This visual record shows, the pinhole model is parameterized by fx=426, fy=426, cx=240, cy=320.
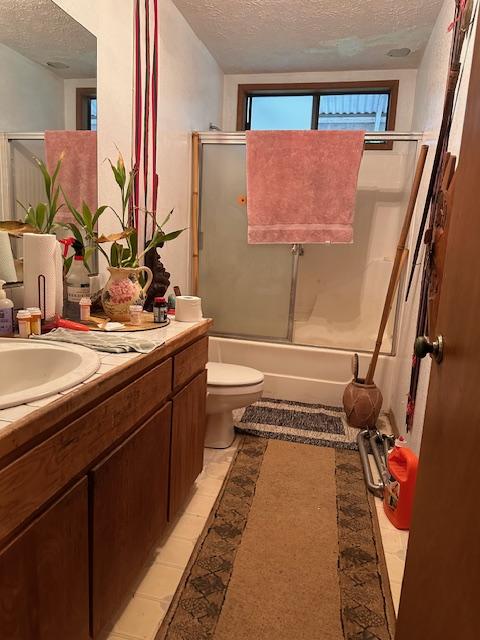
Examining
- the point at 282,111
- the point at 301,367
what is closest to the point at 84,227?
the point at 301,367

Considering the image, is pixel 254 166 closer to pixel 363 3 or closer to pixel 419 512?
pixel 363 3

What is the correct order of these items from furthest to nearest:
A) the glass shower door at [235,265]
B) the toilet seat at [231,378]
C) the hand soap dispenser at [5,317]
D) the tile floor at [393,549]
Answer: the glass shower door at [235,265]
the toilet seat at [231,378]
the tile floor at [393,549]
the hand soap dispenser at [5,317]

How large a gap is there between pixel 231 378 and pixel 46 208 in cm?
119

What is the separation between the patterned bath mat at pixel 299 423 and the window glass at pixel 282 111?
2.23 m

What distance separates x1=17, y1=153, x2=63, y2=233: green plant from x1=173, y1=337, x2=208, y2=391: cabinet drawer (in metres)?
0.65

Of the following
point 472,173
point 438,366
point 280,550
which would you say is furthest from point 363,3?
point 280,550

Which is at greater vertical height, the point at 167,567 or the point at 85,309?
the point at 85,309

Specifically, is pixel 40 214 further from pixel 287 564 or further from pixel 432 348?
pixel 287 564

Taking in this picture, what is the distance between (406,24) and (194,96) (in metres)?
1.34

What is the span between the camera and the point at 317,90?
11.1ft

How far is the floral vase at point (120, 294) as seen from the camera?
1588mm

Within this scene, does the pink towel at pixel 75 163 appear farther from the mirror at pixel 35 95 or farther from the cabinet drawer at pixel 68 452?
the cabinet drawer at pixel 68 452

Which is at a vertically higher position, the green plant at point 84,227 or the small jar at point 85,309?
the green plant at point 84,227

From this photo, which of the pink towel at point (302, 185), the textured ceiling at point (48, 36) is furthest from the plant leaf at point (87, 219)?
the pink towel at point (302, 185)
